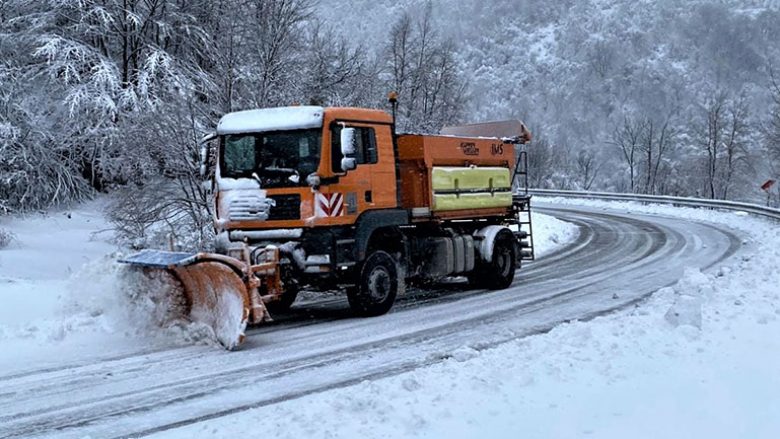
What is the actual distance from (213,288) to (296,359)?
4.83 ft

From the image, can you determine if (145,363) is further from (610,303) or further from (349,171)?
(610,303)

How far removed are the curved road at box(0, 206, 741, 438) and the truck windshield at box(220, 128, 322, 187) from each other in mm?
1938

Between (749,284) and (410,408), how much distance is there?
23.5 feet

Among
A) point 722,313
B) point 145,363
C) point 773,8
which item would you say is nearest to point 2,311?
point 145,363

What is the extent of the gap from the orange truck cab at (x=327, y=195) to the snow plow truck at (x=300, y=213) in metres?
0.01

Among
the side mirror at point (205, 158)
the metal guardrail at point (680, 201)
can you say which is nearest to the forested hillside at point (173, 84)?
the side mirror at point (205, 158)

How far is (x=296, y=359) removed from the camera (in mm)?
7645

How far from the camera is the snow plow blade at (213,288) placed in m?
8.11

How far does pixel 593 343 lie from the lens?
287 inches

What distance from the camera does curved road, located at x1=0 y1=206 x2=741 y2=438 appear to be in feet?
19.3

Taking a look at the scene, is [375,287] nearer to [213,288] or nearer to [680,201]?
[213,288]

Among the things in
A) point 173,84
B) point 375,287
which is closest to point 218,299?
point 375,287

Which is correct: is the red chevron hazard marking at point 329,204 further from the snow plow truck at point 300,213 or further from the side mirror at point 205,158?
the side mirror at point 205,158

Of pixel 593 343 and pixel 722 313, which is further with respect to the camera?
pixel 722 313
